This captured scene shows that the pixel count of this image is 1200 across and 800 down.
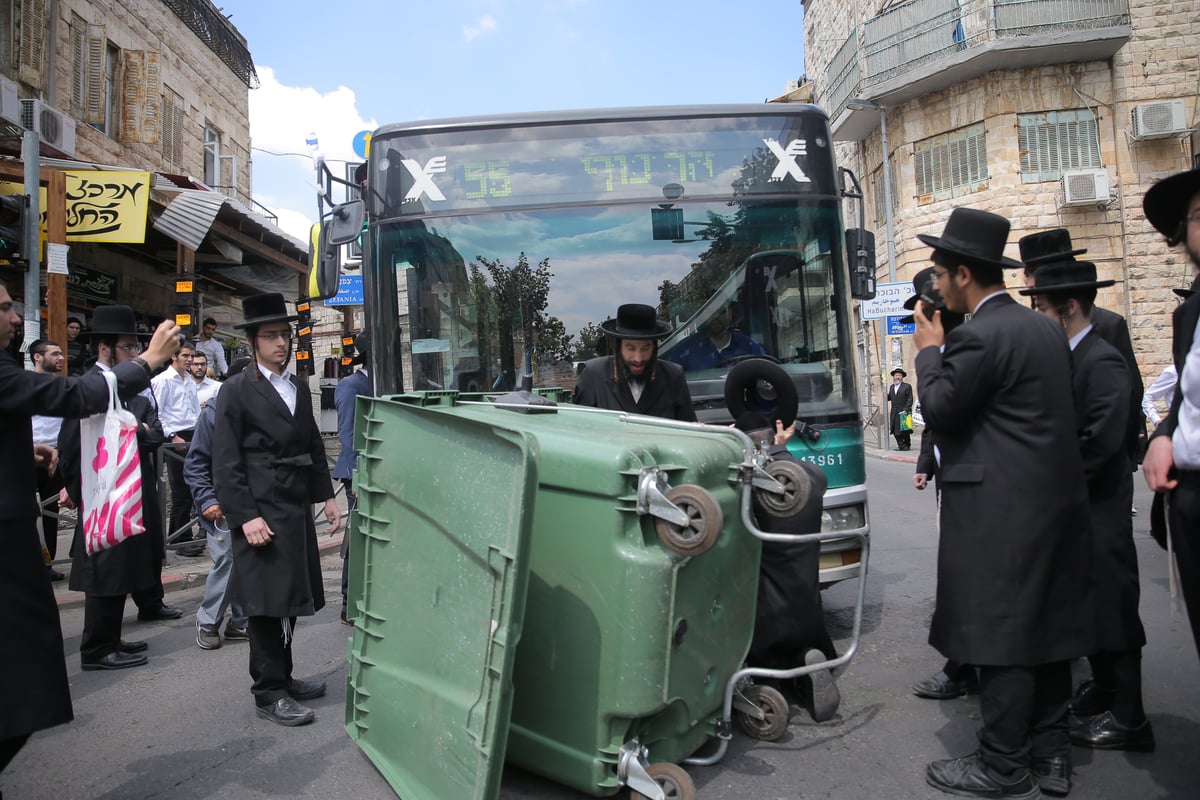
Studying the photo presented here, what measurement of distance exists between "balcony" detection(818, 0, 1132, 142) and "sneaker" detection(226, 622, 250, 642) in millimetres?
21621

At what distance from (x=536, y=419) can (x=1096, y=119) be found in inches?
910

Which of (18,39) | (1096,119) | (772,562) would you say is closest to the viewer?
(772,562)

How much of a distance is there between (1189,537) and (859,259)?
10.3 feet

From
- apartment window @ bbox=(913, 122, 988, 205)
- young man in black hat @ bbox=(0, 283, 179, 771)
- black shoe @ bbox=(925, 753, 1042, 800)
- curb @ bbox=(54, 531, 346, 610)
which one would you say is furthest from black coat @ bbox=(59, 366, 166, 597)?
apartment window @ bbox=(913, 122, 988, 205)

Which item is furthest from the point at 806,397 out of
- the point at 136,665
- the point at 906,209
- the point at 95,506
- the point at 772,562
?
the point at 906,209

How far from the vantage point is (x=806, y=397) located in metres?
4.94

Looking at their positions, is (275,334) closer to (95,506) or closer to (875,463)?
(95,506)

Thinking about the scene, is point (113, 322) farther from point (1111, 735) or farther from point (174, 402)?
point (1111, 735)

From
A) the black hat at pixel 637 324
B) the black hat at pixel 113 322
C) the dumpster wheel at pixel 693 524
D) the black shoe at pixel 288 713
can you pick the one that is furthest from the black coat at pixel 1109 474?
the black hat at pixel 113 322

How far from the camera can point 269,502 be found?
13.4ft

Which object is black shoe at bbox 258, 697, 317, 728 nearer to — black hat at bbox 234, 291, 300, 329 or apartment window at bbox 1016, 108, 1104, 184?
black hat at bbox 234, 291, 300, 329

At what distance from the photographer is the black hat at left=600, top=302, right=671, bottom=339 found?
4363 millimetres

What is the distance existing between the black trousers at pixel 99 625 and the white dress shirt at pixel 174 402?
3.84 metres

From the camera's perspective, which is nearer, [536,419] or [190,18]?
[536,419]
